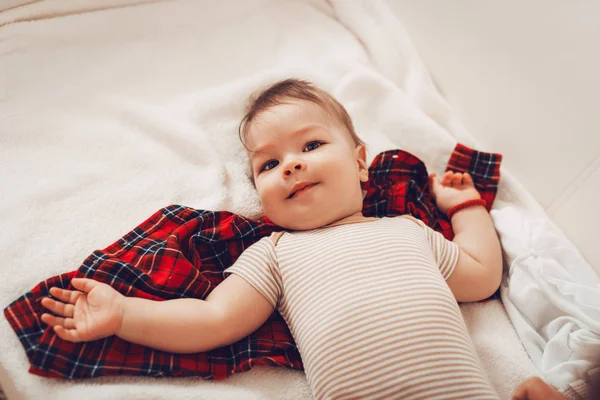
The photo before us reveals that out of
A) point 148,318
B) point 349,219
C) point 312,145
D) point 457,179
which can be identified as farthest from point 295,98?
point 148,318

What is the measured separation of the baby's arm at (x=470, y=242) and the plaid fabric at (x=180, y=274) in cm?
3

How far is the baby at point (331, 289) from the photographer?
0.68 m

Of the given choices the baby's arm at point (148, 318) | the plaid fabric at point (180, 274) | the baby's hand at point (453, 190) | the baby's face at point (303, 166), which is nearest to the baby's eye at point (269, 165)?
the baby's face at point (303, 166)

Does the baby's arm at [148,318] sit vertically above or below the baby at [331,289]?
below

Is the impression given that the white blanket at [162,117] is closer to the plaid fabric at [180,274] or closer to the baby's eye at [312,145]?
the plaid fabric at [180,274]

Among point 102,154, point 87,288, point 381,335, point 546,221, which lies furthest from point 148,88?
point 546,221

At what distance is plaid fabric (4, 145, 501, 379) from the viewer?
693mm

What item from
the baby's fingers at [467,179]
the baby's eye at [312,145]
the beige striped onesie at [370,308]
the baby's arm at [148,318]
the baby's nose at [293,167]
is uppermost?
the baby's fingers at [467,179]

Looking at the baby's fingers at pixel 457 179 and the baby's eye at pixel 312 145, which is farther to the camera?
the baby's fingers at pixel 457 179

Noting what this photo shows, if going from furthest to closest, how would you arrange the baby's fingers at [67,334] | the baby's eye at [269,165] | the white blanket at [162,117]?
1. the baby's eye at [269,165]
2. the white blanket at [162,117]
3. the baby's fingers at [67,334]

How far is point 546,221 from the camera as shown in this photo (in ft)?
3.00

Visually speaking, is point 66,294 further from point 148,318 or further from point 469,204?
point 469,204

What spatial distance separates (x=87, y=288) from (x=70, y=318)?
51mm

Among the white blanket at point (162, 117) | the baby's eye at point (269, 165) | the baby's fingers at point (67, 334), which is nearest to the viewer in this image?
the baby's fingers at point (67, 334)
